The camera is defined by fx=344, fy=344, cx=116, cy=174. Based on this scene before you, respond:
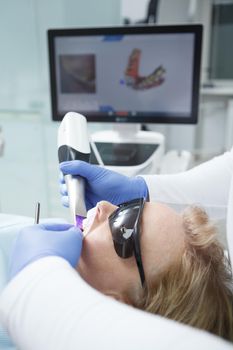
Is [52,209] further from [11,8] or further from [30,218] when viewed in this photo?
[11,8]

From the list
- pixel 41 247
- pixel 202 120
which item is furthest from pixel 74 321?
pixel 202 120

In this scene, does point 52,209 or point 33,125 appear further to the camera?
point 33,125

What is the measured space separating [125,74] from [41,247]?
972 millimetres

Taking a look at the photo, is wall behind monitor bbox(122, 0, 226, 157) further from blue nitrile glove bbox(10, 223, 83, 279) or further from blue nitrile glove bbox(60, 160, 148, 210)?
blue nitrile glove bbox(10, 223, 83, 279)

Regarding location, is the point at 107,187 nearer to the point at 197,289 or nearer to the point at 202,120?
the point at 197,289

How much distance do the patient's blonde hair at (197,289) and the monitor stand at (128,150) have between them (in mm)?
586

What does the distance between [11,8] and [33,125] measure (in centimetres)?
68

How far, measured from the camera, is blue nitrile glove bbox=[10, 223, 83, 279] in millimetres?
499

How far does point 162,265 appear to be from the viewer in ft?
2.16

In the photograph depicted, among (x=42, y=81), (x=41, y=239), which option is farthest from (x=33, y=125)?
(x=41, y=239)

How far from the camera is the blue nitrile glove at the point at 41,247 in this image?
0.50m

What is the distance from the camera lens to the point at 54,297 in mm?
425

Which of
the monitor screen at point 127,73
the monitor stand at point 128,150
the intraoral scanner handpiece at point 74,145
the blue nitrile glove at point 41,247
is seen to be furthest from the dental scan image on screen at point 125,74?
the blue nitrile glove at point 41,247

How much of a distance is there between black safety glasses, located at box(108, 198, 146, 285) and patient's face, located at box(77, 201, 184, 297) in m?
0.01
